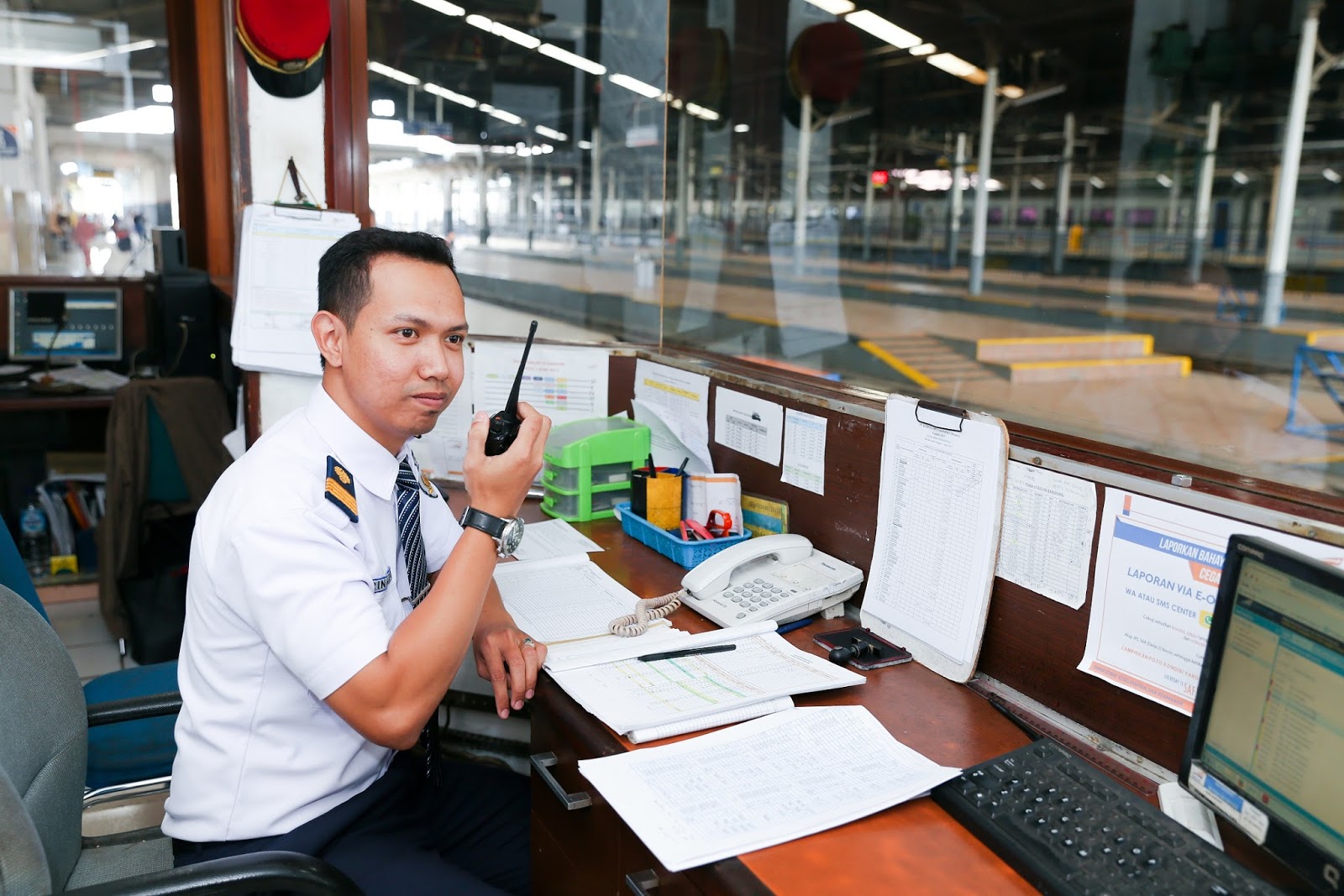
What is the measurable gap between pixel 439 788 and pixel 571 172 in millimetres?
12266

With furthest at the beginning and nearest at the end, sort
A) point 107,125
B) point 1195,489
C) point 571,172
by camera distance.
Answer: point 571,172 < point 107,125 < point 1195,489

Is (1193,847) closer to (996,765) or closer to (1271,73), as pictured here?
(996,765)

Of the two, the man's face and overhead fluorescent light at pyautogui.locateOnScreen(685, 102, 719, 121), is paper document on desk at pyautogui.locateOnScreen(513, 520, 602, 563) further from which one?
overhead fluorescent light at pyautogui.locateOnScreen(685, 102, 719, 121)

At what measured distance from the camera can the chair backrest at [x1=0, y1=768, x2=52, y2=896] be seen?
0.93 m

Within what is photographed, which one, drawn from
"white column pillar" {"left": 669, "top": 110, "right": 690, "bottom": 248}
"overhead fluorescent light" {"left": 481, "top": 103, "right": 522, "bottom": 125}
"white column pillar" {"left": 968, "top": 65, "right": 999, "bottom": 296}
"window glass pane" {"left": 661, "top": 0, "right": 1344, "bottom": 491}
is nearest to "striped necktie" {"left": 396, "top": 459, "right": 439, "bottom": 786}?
"overhead fluorescent light" {"left": 481, "top": 103, "right": 522, "bottom": 125}

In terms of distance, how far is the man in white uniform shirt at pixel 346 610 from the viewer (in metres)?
1.13

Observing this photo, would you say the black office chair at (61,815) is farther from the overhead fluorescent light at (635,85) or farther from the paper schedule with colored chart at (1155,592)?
the overhead fluorescent light at (635,85)

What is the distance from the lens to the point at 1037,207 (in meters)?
20.8

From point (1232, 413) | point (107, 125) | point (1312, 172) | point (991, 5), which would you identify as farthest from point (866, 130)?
point (107, 125)

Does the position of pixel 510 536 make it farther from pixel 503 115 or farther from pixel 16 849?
pixel 503 115

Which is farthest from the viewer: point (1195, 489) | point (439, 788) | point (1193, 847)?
point (439, 788)

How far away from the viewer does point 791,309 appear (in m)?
15.9

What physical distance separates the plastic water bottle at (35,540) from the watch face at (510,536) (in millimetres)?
3159

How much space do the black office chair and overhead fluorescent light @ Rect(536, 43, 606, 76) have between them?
8.70 metres
